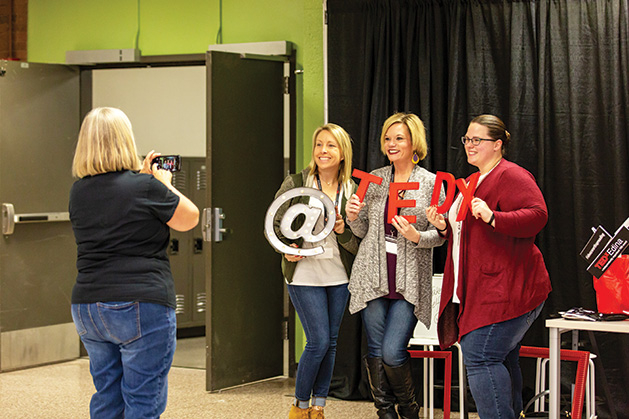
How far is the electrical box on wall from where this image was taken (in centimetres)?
547

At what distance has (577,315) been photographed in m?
3.15

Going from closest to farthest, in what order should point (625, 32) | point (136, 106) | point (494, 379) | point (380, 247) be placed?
point (494, 379) → point (380, 247) → point (625, 32) → point (136, 106)

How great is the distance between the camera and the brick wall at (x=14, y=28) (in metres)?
5.91

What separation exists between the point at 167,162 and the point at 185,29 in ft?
8.99

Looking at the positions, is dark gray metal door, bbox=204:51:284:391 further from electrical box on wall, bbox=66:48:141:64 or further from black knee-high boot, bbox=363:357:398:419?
black knee-high boot, bbox=363:357:398:419

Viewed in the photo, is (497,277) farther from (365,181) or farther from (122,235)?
(122,235)

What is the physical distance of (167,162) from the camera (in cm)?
295

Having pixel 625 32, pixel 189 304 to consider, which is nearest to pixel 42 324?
pixel 189 304

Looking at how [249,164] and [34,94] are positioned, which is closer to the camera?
[249,164]

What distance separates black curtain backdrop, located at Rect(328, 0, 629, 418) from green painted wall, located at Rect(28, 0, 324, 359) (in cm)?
46

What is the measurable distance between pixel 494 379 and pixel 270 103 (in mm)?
2627

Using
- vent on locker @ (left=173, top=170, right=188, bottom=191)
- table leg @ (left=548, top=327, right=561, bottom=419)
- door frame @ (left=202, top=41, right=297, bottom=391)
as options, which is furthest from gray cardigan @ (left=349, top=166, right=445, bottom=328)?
vent on locker @ (left=173, top=170, right=188, bottom=191)

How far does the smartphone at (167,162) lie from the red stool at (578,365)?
1.84 metres

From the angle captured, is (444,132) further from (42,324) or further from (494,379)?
(42,324)
